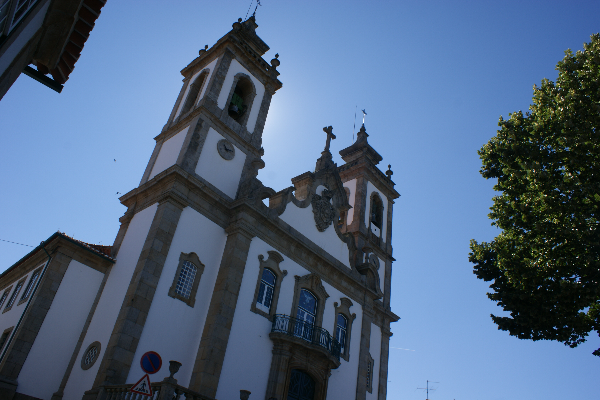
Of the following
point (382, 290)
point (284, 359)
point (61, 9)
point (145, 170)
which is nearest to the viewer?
point (61, 9)

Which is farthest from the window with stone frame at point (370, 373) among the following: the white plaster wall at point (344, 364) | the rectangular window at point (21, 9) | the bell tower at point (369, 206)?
the rectangular window at point (21, 9)

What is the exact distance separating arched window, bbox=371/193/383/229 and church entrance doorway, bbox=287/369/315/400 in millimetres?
11072

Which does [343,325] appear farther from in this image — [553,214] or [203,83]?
[203,83]

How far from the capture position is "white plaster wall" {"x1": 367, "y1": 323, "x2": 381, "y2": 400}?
19953mm

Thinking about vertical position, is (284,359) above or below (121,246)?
below

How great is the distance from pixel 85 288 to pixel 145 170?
557cm

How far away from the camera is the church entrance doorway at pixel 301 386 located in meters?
15.6

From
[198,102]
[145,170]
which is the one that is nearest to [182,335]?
[145,170]

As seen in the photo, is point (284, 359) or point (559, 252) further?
point (284, 359)

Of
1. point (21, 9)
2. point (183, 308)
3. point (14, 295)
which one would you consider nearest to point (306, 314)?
point (183, 308)

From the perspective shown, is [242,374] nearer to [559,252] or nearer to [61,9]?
[559,252]

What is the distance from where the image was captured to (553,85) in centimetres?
1309

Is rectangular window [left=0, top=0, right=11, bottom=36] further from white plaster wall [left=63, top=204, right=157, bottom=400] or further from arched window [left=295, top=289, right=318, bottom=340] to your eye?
arched window [left=295, top=289, right=318, bottom=340]

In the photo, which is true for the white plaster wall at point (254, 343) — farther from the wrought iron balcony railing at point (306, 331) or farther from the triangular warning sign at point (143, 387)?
the triangular warning sign at point (143, 387)
